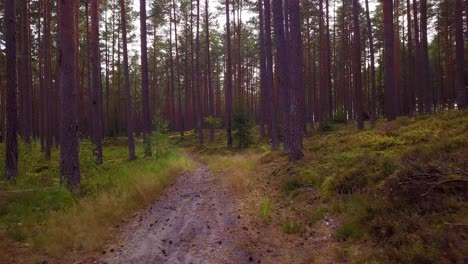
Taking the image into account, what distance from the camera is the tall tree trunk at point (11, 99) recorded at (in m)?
12.1

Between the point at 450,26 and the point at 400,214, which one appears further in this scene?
the point at 450,26

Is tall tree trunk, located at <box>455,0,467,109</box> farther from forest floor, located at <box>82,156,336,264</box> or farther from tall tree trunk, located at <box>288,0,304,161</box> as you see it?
forest floor, located at <box>82,156,336,264</box>

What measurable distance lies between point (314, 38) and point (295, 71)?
25269mm

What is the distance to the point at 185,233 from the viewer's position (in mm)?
6453

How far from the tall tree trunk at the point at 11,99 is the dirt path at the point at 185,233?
22.0ft

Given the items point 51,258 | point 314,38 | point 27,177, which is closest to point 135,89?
point 314,38

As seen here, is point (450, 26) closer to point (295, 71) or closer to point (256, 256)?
point (295, 71)

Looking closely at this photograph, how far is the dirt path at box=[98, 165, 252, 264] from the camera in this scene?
537cm

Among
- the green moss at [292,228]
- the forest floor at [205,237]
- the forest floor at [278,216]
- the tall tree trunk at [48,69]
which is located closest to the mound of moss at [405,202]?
the forest floor at [278,216]

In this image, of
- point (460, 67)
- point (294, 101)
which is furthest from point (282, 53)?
point (460, 67)

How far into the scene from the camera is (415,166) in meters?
5.43

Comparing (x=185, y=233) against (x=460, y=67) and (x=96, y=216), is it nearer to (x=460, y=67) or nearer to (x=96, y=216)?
(x=96, y=216)

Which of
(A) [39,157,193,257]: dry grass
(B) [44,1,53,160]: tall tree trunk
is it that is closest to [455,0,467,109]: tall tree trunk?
(A) [39,157,193,257]: dry grass

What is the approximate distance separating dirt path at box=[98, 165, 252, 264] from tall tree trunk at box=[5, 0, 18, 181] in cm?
671
